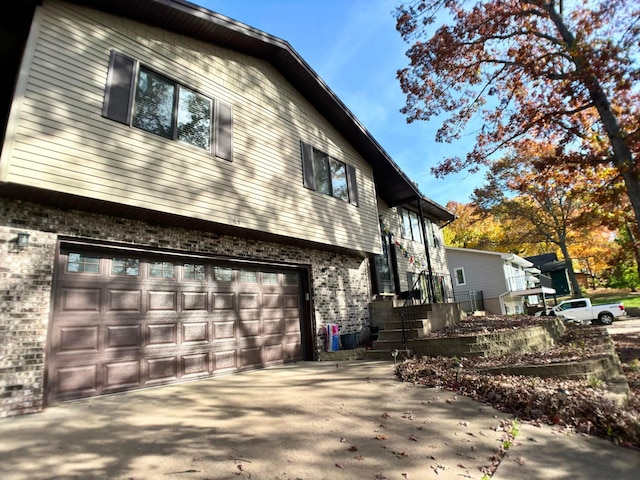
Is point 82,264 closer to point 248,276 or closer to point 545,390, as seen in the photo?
point 248,276

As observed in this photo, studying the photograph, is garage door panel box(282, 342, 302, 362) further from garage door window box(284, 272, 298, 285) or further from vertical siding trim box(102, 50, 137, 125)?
vertical siding trim box(102, 50, 137, 125)

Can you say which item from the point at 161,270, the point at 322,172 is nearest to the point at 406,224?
the point at 322,172

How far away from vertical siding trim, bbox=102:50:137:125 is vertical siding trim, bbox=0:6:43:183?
104 cm

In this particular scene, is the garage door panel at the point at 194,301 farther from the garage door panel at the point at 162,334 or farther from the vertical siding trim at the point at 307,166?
the vertical siding trim at the point at 307,166

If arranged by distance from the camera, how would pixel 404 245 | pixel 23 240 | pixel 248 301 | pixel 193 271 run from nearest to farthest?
pixel 23 240
pixel 193 271
pixel 248 301
pixel 404 245

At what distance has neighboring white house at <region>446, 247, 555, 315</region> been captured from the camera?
23877mm

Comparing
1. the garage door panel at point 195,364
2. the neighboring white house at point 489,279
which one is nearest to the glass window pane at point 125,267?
the garage door panel at point 195,364

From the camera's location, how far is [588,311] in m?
20.3

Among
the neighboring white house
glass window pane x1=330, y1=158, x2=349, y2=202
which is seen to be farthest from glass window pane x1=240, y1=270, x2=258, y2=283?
the neighboring white house

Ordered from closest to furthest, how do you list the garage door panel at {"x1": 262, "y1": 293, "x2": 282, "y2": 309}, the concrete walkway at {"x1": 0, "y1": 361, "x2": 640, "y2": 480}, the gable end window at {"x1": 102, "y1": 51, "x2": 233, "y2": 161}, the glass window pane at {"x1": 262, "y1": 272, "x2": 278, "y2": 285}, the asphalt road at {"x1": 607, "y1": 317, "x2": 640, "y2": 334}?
the concrete walkway at {"x1": 0, "y1": 361, "x2": 640, "y2": 480}, the gable end window at {"x1": 102, "y1": 51, "x2": 233, "y2": 161}, the garage door panel at {"x1": 262, "y1": 293, "x2": 282, "y2": 309}, the glass window pane at {"x1": 262, "y1": 272, "x2": 278, "y2": 285}, the asphalt road at {"x1": 607, "y1": 317, "x2": 640, "y2": 334}

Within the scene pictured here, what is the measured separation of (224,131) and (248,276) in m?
3.27

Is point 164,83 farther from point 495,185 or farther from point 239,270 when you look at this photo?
point 495,185

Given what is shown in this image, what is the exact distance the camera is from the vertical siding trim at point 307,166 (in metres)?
9.96

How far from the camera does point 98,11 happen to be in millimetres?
6605
